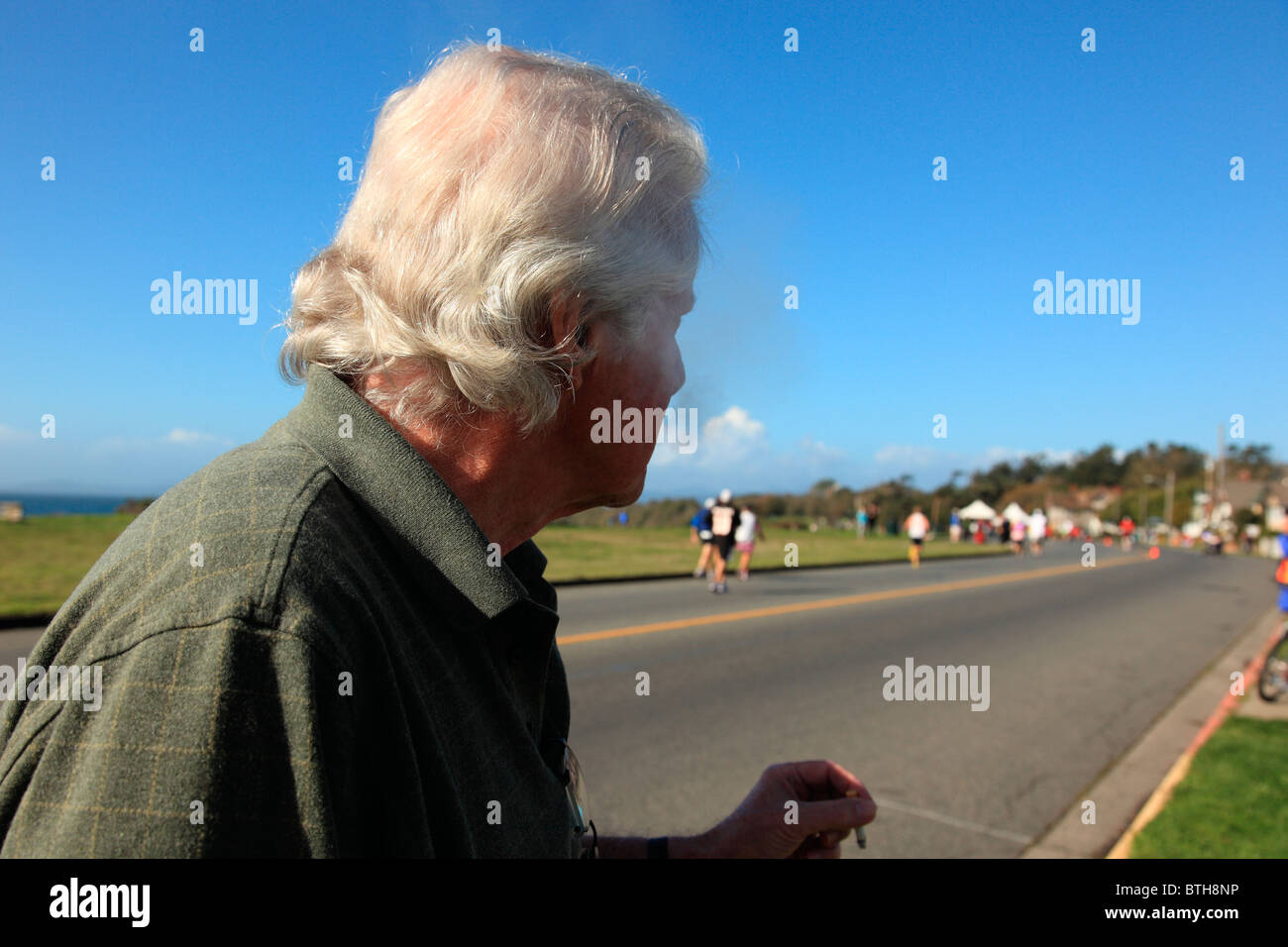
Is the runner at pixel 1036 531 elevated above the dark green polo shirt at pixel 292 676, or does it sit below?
below

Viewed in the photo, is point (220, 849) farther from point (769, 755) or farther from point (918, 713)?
point (918, 713)

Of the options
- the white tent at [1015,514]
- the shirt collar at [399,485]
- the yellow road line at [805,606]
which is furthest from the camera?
the white tent at [1015,514]

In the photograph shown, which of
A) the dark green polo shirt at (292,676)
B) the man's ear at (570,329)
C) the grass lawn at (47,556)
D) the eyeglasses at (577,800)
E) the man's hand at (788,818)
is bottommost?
the grass lawn at (47,556)

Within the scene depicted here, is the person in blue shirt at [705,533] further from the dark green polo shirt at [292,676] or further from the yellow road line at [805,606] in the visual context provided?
the dark green polo shirt at [292,676]

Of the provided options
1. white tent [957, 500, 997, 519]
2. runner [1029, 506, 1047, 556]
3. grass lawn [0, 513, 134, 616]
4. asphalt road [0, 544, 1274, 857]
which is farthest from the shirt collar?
white tent [957, 500, 997, 519]

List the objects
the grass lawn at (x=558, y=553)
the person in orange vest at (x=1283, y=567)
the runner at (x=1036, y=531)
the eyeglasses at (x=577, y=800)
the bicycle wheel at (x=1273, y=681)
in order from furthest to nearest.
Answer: the runner at (x=1036, y=531)
the grass lawn at (x=558, y=553)
the bicycle wheel at (x=1273, y=681)
the person in orange vest at (x=1283, y=567)
the eyeglasses at (x=577, y=800)

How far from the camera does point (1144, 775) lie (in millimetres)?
6059

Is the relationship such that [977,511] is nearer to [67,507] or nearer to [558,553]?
[558,553]

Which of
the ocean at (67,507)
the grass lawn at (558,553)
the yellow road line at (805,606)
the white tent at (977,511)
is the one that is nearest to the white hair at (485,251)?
the grass lawn at (558,553)

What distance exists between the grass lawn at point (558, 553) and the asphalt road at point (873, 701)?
3.05 meters

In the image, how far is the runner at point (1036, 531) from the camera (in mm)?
38000

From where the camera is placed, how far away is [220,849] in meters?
0.84

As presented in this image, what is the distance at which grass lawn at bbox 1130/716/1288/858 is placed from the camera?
4246 mm
